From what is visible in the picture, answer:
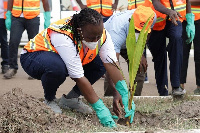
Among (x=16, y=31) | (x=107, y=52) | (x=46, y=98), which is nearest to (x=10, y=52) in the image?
(x=16, y=31)

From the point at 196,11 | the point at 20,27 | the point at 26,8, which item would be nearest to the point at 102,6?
the point at 26,8

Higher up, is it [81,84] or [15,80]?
[81,84]

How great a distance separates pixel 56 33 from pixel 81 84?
58 cm

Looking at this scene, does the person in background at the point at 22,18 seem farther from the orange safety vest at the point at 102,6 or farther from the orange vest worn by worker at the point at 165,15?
the orange vest worn by worker at the point at 165,15

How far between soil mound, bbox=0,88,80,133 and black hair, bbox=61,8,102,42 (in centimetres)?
73

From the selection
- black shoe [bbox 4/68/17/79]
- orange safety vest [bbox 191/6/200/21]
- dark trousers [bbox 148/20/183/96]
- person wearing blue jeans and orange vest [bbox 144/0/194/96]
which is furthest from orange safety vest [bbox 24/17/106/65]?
black shoe [bbox 4/68/17/79]

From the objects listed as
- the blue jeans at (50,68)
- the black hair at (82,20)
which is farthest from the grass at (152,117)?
the black hair at (82,20)

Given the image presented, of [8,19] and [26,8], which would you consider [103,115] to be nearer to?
[26,8]

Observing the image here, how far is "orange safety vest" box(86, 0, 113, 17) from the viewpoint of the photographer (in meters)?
8.43

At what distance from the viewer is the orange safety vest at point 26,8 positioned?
338 inches

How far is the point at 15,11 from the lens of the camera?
28.2 ft

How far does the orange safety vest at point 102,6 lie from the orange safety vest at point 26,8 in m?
0.91

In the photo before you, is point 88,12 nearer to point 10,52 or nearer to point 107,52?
point 107,52

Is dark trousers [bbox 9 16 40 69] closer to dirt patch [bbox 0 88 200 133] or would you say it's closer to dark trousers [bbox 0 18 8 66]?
dark trousers [bbox 0 18 8 66]
